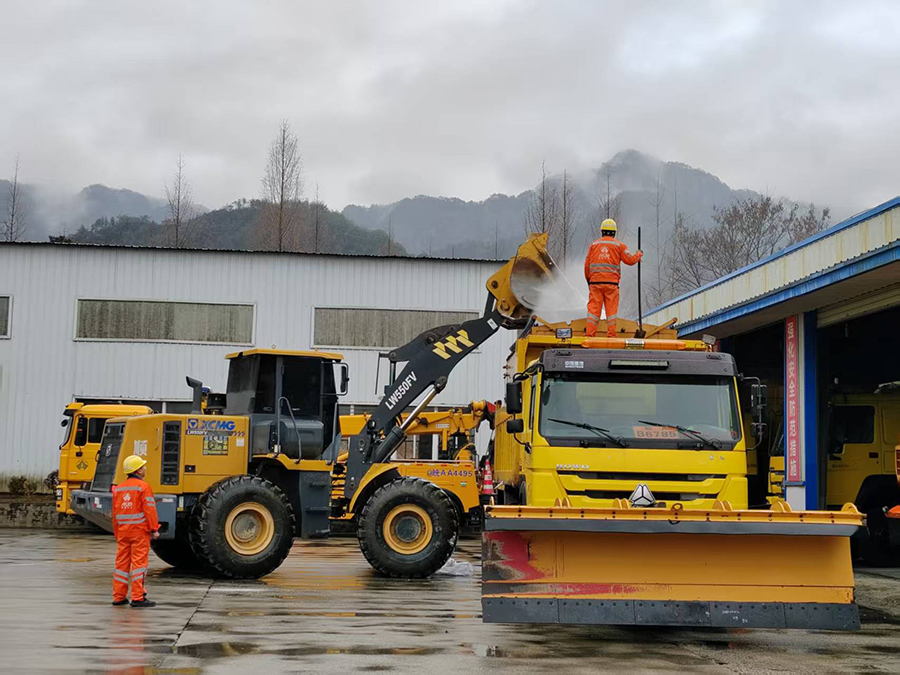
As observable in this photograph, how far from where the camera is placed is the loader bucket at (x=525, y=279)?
48.7ft

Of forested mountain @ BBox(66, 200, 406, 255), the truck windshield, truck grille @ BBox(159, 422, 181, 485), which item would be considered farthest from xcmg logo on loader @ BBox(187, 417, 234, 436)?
forested mountain @ BBox(66, 200, 406, 255)

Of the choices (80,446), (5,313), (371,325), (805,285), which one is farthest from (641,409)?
(5,313)

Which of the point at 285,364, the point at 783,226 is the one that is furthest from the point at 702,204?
the point at 285,364

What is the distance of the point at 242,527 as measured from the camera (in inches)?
550

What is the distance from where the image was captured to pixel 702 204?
18025 centimetres

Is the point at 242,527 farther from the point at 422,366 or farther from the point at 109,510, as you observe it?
the point at 422,366

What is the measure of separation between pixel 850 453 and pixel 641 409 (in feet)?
28.6

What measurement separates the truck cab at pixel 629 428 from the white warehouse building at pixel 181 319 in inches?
735

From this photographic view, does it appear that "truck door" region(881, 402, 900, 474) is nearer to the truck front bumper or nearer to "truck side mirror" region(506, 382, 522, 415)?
"truck side mirror" region(506, 382, 522, 415)

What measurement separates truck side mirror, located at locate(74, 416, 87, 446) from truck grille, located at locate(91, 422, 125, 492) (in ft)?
27.1

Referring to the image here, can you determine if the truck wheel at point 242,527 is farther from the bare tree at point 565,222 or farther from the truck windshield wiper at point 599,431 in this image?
the bare tree at point 565,222

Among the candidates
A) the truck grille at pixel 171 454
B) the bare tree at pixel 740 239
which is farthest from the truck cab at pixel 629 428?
the bare tree at pixel 740 239

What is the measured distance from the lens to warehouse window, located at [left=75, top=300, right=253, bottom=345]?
29469mm

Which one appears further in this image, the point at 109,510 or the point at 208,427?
the point at 208,427
